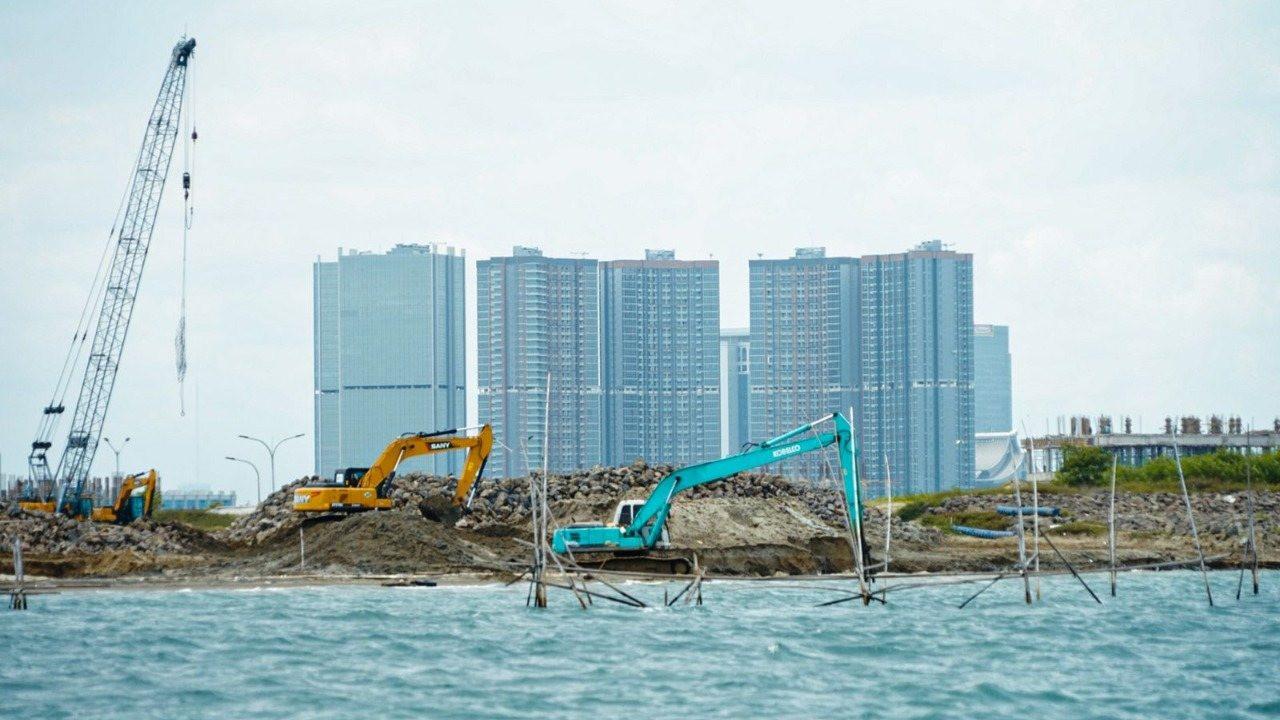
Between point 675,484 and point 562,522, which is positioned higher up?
point 675,484

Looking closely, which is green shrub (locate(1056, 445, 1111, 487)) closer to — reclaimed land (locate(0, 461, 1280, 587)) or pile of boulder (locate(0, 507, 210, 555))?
reclaimed land (locate(0, 461, 1280, 587))

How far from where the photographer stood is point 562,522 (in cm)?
6531

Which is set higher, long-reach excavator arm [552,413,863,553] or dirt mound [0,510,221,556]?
long-reach excavator arm [552,413,863,553]

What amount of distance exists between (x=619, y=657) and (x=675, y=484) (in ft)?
54.1

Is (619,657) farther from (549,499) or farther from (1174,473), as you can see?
(1174,473)

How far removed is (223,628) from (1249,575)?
41.7 metres

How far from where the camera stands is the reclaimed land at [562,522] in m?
57.9

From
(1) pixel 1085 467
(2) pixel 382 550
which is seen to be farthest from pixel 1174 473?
(2) pixel 382 550

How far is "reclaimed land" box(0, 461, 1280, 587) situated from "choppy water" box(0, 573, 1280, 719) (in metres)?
6.81

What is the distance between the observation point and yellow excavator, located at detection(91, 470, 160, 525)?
75.4 metres

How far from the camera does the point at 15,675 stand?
32.4 m

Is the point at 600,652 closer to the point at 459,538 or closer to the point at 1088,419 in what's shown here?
the point at 459,538

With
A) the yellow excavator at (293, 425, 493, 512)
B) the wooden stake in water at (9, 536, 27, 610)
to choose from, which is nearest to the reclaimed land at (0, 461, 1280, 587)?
the yellow excavator at (293, 425, 493, 512)

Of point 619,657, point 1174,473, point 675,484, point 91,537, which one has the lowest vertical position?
point 619,657
